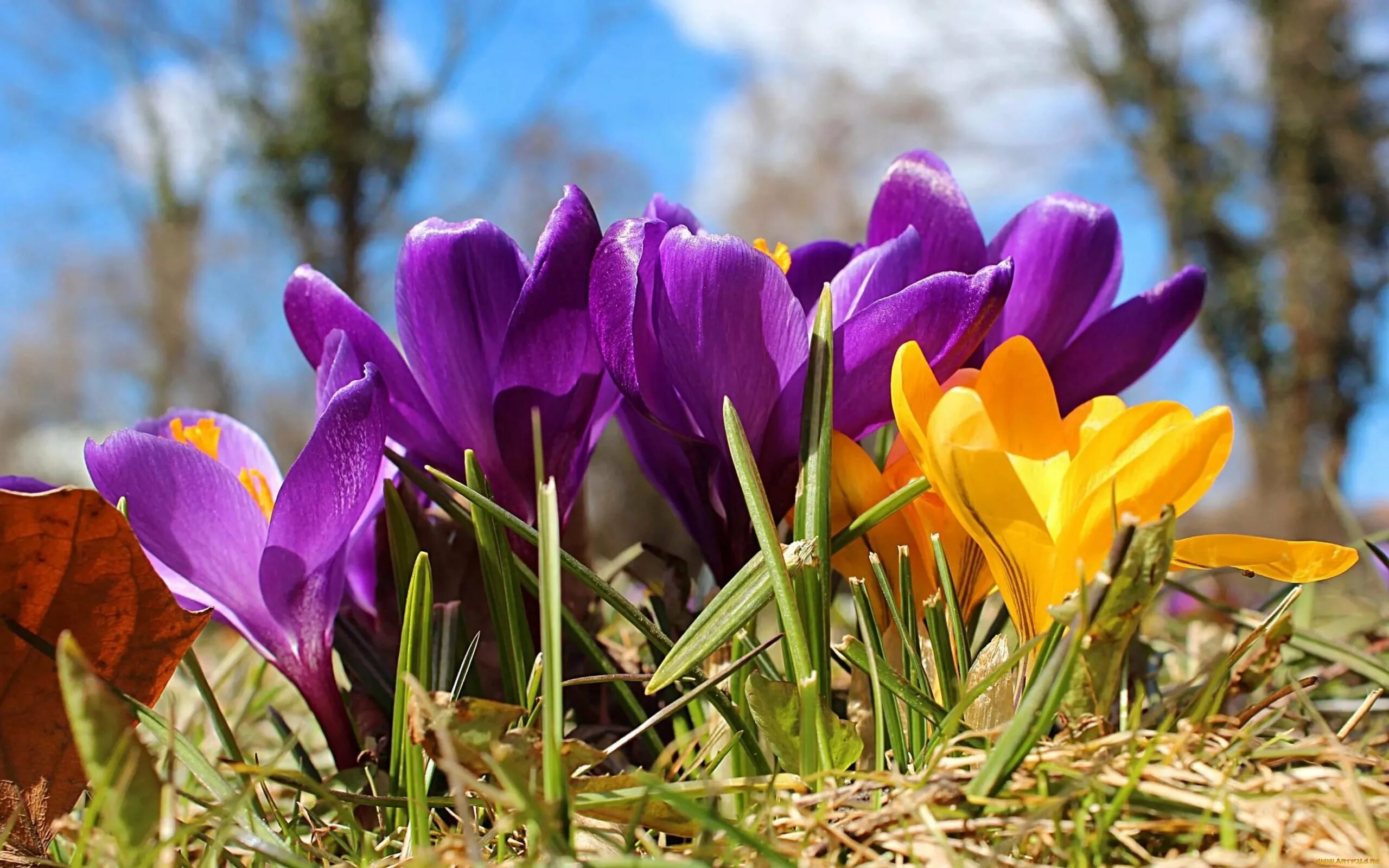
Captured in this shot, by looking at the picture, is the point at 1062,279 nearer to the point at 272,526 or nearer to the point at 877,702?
the point at 877,702

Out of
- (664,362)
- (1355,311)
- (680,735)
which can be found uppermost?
(1355,311)

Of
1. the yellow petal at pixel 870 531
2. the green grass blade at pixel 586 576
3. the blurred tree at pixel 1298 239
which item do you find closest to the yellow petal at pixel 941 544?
the yellow petal at pixel 870 531

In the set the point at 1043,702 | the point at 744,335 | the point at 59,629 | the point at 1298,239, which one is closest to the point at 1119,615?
the point at 1043,702

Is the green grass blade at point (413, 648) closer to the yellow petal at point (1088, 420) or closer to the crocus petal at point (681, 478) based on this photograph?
the crocus petal at point (681, 478)

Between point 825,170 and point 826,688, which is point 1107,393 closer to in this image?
point 826,688

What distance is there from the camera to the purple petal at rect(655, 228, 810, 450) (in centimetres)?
37

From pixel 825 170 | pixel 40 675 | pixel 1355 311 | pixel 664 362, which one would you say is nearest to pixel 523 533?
pixel 664 362

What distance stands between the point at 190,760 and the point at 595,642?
0.55 ft

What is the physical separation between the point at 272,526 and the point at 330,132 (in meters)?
11.4

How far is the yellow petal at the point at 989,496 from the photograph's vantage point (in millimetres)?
318

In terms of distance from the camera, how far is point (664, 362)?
0.38 m

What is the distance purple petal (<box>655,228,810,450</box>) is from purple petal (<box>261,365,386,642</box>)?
0.36ft

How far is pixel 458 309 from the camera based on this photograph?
41cm

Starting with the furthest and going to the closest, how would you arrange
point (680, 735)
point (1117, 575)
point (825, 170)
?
1. point (825, 170)
2. point (680, 735)
3. point (1117, 575)
